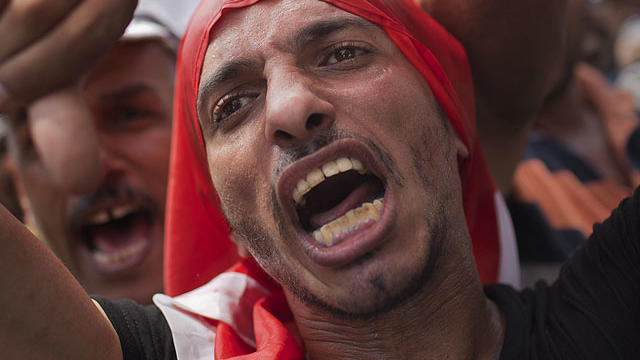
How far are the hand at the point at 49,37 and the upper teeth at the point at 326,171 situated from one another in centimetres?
92

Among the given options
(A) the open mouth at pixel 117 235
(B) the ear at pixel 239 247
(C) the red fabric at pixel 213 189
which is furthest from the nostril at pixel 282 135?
(A) the open mouth at pixel 117 235

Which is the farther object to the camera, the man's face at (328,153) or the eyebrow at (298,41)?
the eyebrow at (298,41)

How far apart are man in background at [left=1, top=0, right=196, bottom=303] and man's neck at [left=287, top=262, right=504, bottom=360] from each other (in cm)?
144

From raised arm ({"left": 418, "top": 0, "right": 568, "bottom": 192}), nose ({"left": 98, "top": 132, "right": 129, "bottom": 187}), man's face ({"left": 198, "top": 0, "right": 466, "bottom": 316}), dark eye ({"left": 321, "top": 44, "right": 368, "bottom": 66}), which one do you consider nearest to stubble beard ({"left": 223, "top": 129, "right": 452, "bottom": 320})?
man's face ({"left": 198, "top": 0, "right": 466, "bottom": 316})

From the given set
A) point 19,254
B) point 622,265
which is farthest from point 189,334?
point 622,265

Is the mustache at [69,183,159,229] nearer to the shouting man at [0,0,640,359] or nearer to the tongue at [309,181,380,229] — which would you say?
the shouting man at [0,0,640,359]

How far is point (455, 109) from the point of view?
1.82 metres

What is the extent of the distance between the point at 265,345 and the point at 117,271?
5.05 ft

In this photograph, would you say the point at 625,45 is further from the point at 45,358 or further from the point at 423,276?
the point at 45,358

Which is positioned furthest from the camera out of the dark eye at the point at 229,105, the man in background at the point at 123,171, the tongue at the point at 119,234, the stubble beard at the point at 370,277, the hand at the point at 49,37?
the tongue at the point at 119,234

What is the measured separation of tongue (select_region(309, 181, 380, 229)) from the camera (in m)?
1.64

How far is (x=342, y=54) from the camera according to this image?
66.9 inches

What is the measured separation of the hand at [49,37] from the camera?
1984mm

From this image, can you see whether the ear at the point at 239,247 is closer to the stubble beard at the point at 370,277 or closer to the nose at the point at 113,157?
the stubble beard at the point at 370,277
